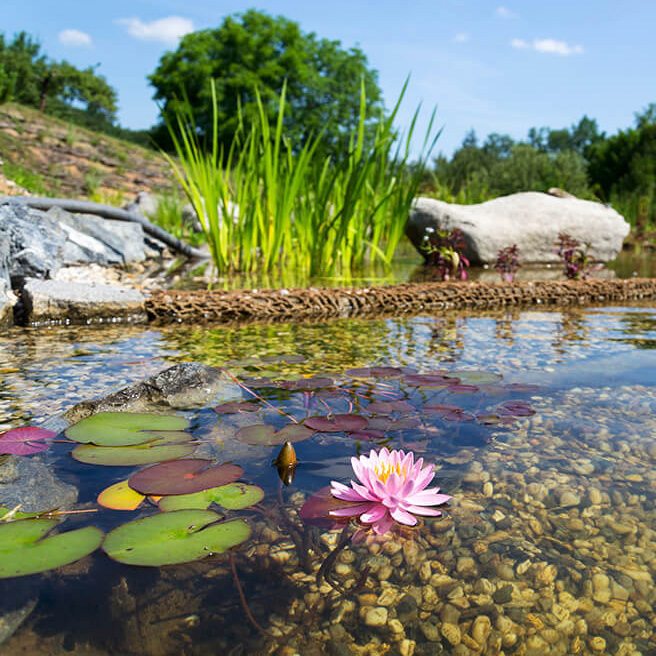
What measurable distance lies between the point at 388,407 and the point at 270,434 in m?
0.33

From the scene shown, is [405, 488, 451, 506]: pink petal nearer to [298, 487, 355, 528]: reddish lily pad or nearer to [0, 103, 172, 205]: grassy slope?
[298, 487, 355, 528]: reddish lily pad

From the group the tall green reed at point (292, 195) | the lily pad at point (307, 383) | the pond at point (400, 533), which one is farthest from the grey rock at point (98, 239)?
the lily pad at point (307, 383)

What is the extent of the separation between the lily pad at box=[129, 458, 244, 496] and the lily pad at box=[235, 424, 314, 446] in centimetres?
12

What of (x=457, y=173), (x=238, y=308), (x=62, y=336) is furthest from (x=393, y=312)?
(x=457, y=173)

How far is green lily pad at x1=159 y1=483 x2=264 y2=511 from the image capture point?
84cm

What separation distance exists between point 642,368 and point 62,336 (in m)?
2.27

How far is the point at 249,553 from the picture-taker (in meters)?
0.74

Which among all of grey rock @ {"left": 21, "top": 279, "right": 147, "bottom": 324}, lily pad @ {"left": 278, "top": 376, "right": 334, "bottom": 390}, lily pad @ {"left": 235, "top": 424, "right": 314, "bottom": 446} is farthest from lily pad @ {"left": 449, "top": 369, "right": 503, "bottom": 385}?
grey rock @ {"left": 21, "top": 279, "right": 147, "bottom": 324}

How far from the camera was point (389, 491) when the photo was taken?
82 centimetres

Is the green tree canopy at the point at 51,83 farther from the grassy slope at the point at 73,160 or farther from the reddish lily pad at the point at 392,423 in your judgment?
the reddish lily pad at the point at 392,423

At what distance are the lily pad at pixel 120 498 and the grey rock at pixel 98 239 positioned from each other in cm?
406

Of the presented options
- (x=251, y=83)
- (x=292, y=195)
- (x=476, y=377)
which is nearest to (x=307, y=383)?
(x=476, y=377)

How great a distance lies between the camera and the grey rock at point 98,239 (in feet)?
15.4

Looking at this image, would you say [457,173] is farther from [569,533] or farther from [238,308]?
[569,533]
